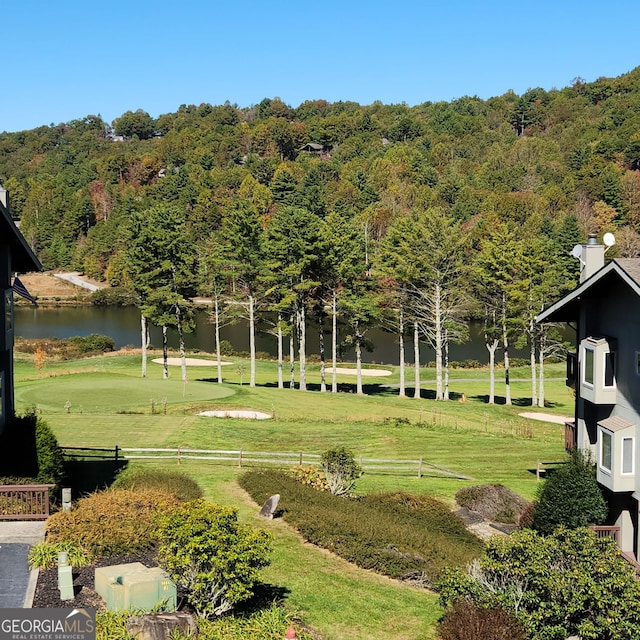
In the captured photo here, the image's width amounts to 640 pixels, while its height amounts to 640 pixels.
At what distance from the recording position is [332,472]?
30219 mm

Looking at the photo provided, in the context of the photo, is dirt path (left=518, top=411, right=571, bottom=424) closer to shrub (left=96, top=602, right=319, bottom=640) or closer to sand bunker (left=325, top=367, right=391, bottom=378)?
sand bunker (left=325, top=367, right=391, bottom=378)

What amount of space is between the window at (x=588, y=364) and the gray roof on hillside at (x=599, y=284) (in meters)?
1.81

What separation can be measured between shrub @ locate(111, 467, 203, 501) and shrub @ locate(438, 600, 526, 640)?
33.8 ft

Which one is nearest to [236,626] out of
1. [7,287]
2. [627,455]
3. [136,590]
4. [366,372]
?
[136,590]

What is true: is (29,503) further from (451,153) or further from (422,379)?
(451,153)

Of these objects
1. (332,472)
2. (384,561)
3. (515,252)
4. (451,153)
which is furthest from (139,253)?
(451,153)

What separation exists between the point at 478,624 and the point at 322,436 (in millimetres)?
22399

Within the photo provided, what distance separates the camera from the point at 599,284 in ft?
87.7

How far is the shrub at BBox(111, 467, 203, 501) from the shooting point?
1049 inches

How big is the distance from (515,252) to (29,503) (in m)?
39.5

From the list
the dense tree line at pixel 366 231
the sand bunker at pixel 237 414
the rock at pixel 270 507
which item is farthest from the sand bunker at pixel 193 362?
the rock at pixel 270 507

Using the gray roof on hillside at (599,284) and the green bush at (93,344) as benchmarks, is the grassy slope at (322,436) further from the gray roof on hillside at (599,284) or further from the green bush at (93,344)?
the green bush at (93,344)

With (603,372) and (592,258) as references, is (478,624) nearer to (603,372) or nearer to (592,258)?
(603,372)

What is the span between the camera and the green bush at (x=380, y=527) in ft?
73.7
